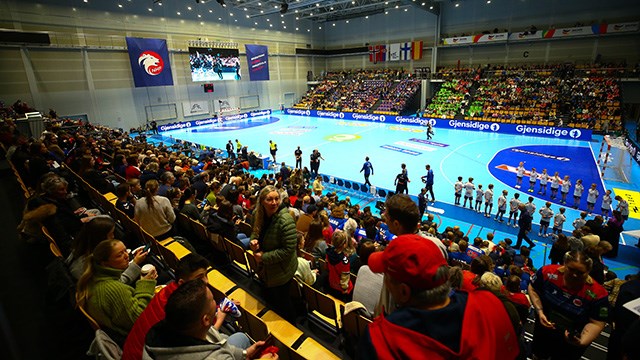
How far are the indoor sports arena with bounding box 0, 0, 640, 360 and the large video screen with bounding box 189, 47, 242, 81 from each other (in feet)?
0.80

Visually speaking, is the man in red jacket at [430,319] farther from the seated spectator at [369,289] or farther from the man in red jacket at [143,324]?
the man in red jacket at [143,324]

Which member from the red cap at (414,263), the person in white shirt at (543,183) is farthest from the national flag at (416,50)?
the red cap at (414,263)

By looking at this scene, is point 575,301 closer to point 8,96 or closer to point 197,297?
point 197,297

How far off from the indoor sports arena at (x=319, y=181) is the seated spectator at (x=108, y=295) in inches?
0.6

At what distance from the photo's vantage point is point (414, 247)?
5.01 ft

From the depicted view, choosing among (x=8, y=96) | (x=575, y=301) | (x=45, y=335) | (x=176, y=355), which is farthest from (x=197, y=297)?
(x=8, y=96)

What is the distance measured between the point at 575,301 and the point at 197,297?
3.59 m

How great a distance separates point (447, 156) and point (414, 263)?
1961 cm

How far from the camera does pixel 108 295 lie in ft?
8.40

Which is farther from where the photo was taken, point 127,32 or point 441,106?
point 441,106

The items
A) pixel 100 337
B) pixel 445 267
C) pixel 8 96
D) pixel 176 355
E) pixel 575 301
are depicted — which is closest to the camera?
pixel 445 267

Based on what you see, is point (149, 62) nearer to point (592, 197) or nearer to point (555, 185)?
point (555, 185)

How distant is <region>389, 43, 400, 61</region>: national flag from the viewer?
41016 millimetres

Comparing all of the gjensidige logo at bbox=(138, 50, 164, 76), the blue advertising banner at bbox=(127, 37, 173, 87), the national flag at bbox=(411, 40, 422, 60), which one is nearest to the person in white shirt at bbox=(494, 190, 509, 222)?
the blue advertising banner at bbox=(127, 37, 173, 87)
